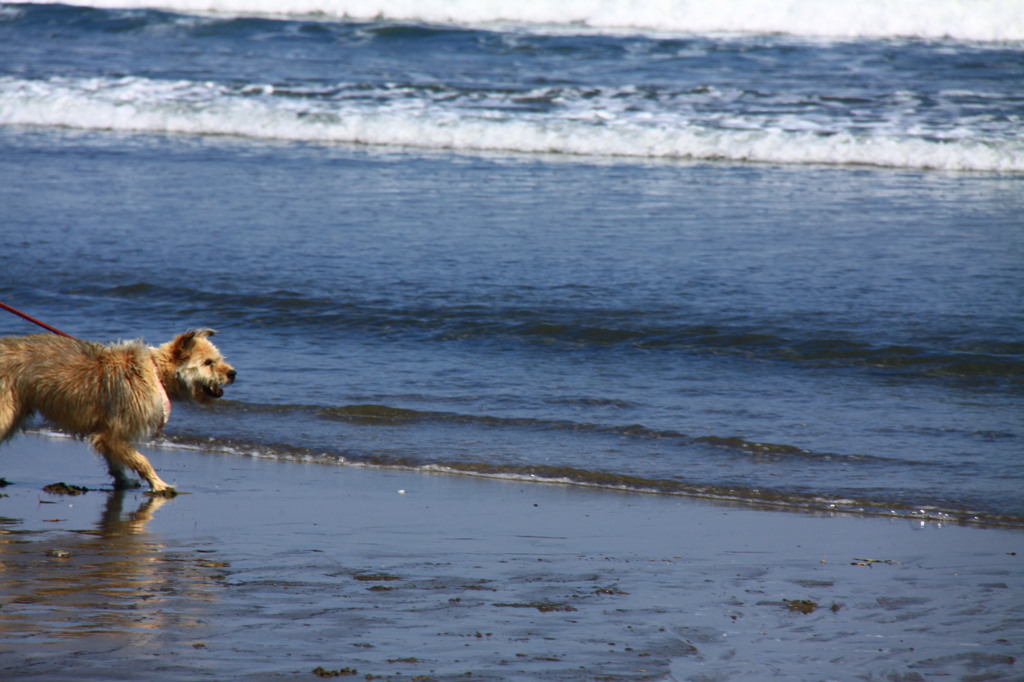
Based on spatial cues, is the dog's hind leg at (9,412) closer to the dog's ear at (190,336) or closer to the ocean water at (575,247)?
the dog's ear at (190,336)

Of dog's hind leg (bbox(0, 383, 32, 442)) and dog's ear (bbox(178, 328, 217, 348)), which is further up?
dog's ear (bbox(178, 328, 217, 348))

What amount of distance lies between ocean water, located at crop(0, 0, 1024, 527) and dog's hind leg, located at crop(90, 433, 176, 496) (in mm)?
834

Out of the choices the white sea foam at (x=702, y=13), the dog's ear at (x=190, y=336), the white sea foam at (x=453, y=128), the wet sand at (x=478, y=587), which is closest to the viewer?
the wet sand at (x=478, y=587)

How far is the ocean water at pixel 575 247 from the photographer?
6.22 metres

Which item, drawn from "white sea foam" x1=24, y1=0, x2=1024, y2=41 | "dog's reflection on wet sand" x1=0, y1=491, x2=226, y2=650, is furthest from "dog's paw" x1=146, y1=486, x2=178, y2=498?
"white sea foam" x1=24, y1=0, x2=1024, y2=41

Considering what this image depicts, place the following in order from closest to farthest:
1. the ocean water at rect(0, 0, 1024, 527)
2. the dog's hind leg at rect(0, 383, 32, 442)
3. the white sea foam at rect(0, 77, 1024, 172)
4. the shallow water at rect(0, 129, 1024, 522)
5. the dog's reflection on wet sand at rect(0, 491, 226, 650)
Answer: the dog's reflection on wet sand at rect(0, 491, 226, 650)
the dog's hind leg at rect(0, 383, 32, 442)
the shallow water at rect(0, 129, 1024, 522)
the ocean water at rect(0, 0, 1024, 527)
the white sea foam at rect(0, 77, 1024, 172)

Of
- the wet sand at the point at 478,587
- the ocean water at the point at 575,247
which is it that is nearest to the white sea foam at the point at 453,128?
the ocean water at the point at 575,247

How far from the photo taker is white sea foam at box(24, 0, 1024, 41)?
854 inches

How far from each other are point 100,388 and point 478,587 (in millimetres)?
2571

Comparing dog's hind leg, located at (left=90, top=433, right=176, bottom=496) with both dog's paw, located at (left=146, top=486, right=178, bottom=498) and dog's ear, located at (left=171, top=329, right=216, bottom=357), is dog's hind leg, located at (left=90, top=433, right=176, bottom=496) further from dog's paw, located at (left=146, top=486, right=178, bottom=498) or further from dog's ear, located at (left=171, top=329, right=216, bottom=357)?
dog's ear, located at (left=171, top=329, right=216, bottom=357)

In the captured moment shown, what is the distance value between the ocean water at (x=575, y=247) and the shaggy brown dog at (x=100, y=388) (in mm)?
783

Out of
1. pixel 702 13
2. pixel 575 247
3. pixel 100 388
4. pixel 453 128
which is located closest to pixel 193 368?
pixel 100 388

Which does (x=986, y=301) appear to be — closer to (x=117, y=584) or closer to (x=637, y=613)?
(x=637, y=613)

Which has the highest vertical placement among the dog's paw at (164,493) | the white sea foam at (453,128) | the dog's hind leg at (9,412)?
the white sea foam at (453,128)
